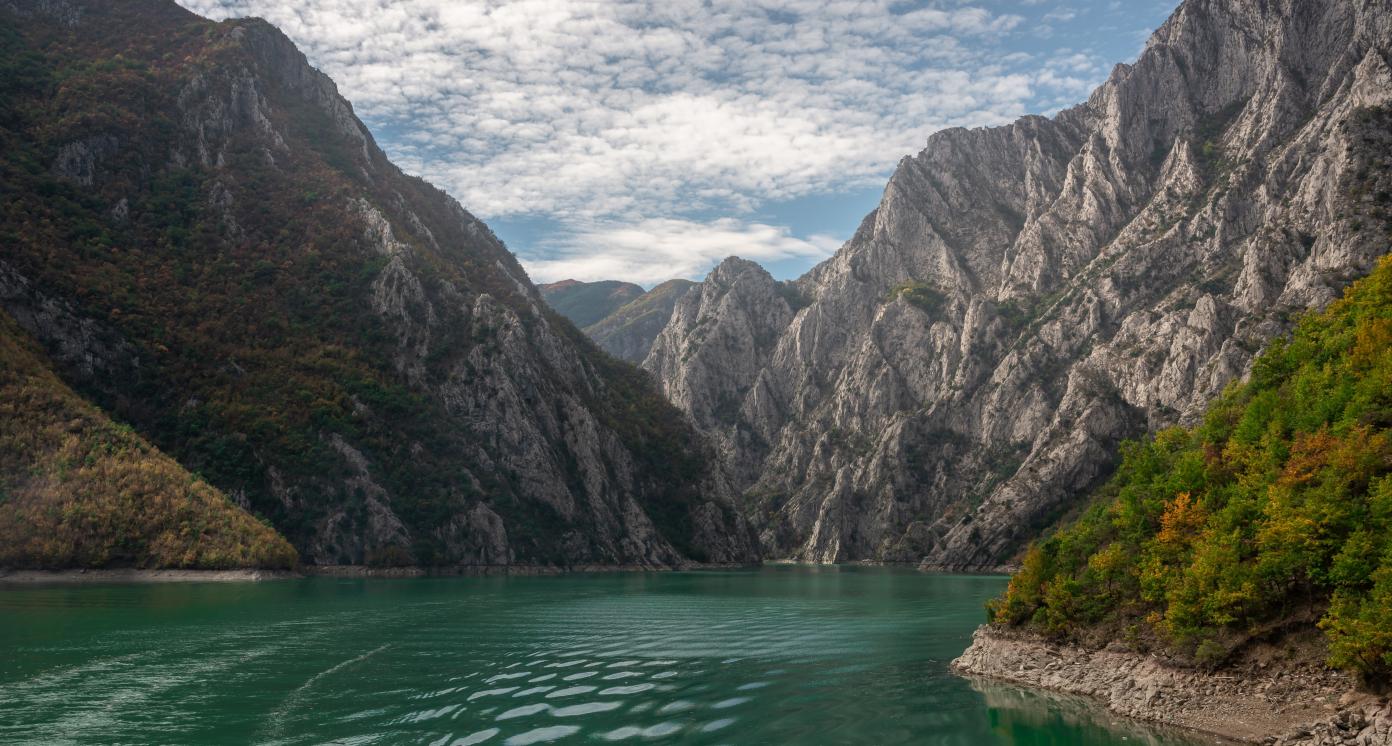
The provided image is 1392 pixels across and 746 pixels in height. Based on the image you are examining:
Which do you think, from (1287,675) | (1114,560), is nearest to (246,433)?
(1114,560)

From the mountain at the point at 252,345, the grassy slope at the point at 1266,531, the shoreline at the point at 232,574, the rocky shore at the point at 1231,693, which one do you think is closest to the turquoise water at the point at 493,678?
the rocky shore at the point at 1231,693

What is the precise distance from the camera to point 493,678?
4538 cm

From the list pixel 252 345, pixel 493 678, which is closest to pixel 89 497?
pixel 252 345

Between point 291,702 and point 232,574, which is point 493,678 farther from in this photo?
point 232,574

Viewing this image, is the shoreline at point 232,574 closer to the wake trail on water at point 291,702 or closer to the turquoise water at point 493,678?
the turquoise water at point 493,678

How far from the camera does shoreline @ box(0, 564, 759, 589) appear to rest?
4068 inches

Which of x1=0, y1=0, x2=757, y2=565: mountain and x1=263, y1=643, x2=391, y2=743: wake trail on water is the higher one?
x1=0, y1=0, x2=757, y2=565: mountain

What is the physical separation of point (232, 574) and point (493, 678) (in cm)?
9130

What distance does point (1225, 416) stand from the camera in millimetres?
57344

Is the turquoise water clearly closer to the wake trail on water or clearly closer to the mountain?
the wake trail on water

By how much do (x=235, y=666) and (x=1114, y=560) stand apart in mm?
48968

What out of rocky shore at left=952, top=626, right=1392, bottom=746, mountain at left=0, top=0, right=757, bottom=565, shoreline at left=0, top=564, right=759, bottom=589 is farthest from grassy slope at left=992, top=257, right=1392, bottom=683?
mountain at left=0, top=0, right=757, bottom=565

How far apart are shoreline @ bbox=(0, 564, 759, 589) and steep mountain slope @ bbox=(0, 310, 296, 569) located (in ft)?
3.50

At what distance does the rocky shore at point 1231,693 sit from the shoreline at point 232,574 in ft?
356
